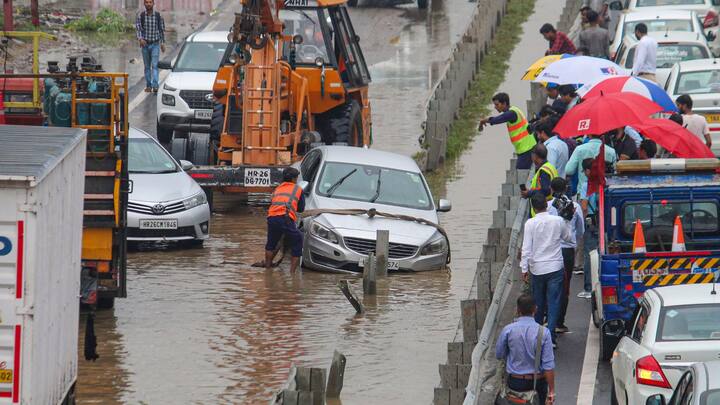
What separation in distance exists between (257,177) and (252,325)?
18.2 ft

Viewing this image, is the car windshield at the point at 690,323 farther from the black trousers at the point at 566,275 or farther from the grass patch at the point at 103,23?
the grass patch at the point at 103,23

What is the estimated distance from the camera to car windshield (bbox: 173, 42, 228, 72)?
29.7m

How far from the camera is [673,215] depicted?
1688cm

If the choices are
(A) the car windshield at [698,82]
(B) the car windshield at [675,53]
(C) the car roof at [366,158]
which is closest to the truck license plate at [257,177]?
(C) the car roof at [366,158]

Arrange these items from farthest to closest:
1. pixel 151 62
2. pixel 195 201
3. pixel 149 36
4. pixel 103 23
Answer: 1. pixel 103 23
2. pixel 151 62
3. pixel 149 36
4. pixel 195 201

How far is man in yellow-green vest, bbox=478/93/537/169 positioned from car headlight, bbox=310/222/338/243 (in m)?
2.58

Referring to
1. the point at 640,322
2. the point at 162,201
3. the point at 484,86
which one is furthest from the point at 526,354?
the point at 484,86

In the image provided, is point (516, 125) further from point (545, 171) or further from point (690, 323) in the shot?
point (690, 323)

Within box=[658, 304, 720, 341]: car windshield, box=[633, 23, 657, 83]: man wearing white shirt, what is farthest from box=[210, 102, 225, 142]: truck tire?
box=[658, 304, 720, 341]: car windshield

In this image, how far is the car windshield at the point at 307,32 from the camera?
2566cm

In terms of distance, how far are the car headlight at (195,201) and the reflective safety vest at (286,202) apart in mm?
1587

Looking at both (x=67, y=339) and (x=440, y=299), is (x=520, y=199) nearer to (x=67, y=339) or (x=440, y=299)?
(x=440, y=299)

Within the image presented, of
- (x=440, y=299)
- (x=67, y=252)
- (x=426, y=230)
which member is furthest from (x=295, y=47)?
(x=67, y=252)

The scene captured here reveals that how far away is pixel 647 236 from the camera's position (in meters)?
16.9
